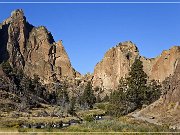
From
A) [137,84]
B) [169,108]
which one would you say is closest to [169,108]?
[169,108]

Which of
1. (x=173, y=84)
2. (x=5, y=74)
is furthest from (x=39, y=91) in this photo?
(x=173, y=84)

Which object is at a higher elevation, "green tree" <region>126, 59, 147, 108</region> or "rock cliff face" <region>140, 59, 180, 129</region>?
"green tree" <region>126, 59, 147, 108</region>

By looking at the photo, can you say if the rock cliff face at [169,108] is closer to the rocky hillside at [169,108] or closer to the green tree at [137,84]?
the rocky hillside at [169,108]

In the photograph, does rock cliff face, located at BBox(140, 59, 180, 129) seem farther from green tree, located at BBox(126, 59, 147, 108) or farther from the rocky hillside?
green tree, located at BBox(126, 59, 147, 108)

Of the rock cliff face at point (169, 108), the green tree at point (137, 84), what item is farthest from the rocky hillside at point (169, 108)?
the green tree at point (137, 84)

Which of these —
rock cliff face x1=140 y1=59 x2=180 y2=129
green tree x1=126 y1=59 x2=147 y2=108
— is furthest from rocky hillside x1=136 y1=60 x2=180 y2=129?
green tree x1=126 y1=59 x2=147 y2=108

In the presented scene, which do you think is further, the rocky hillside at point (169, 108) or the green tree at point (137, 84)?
the green tree at point (137, 84)

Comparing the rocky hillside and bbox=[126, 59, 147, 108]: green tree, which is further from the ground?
bbox=[126, 59, 147, 108]: green tree

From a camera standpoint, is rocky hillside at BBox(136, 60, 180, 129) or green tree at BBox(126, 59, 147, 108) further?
green tree at BBox(126, 59, 147, 108)

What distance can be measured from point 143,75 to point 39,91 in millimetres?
77841

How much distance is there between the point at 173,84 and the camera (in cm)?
6831

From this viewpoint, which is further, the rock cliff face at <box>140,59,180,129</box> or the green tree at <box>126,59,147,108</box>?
the green tree at <box>126,59,147,108</box>

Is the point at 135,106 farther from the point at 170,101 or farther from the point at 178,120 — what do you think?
the point at 178,120

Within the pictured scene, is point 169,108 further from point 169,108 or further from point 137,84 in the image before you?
point 137,84
